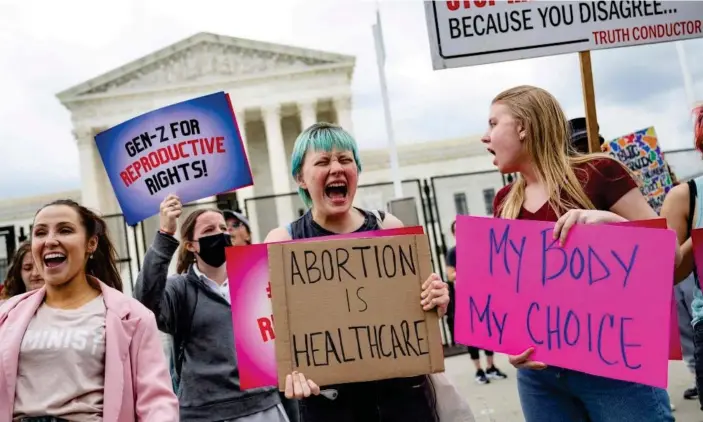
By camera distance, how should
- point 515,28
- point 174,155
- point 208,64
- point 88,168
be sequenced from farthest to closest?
1. point 208,64
2. point 88,168
3. point 174,155
4. point 515,28

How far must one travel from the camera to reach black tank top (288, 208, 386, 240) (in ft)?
7.13

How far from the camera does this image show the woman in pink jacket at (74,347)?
1999mm

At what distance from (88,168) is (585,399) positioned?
3817 cm

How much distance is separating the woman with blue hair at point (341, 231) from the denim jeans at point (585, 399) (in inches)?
12.7

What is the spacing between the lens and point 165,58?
3853 cm

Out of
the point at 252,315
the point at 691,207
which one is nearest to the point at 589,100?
the point at 691,207

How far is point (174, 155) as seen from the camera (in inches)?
118

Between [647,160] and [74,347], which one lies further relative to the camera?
[647,160]

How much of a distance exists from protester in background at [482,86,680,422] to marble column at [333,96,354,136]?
3615 cm

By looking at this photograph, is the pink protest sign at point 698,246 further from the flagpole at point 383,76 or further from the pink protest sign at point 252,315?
the flagpole at point 383,76

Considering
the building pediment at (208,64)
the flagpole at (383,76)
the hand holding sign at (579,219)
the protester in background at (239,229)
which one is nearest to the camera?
the hand holding sign at (579,219)

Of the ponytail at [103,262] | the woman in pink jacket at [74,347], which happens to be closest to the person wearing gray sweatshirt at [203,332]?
the ponytail at [103,262]

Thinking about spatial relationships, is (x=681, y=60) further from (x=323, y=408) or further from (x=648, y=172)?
(x=323, y=408)

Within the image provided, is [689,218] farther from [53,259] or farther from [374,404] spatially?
[53,259]
